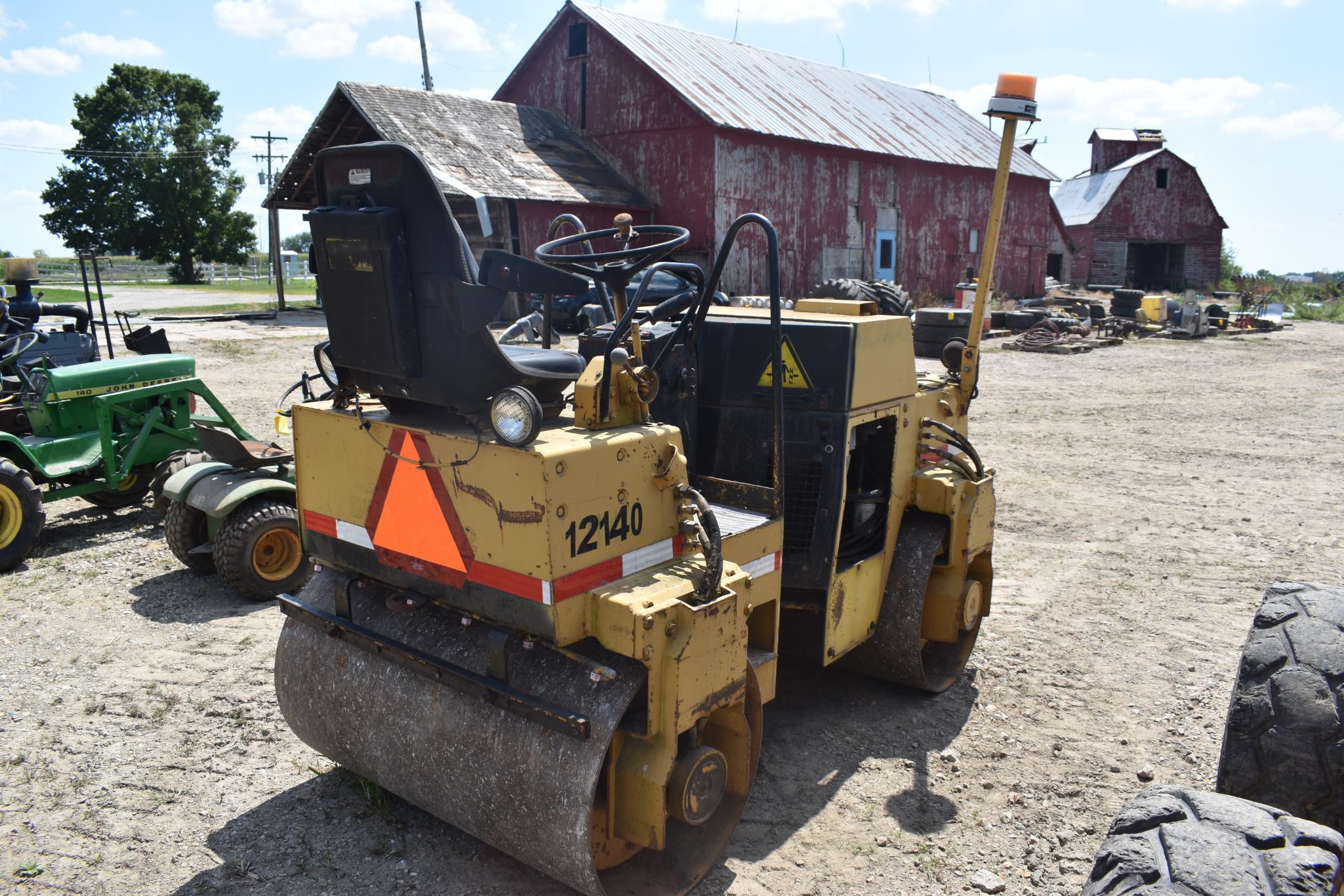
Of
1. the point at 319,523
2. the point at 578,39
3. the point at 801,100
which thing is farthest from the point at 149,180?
the point at 319,523

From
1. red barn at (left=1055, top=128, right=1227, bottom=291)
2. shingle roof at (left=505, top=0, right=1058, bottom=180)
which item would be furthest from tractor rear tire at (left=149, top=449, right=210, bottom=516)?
red barn at (left=1055, top=128, right=1227, bottom=291)

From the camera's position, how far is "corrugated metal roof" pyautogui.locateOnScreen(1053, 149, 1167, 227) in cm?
4109

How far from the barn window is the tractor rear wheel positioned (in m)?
20.0

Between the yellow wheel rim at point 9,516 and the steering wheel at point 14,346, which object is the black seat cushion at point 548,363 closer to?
the yellow wheel rim at point 9,516

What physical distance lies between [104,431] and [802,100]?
2290cm

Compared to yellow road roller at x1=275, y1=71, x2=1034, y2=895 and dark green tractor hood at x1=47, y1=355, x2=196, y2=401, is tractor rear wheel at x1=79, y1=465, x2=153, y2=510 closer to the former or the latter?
dark green tractor hood at x1=47, y1=355, x2=196, y2=401

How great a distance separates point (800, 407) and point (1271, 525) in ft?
18.7

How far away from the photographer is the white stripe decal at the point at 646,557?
3.32 meters

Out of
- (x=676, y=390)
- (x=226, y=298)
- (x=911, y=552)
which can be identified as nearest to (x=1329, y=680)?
(x=911, y=552)

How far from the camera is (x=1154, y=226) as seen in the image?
42.4 metres

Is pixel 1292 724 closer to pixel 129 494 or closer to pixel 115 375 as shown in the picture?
pixel 115 375

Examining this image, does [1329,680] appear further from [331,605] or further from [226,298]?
[226,298]

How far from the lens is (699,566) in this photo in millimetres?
3457

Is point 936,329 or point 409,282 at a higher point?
point 409,282
